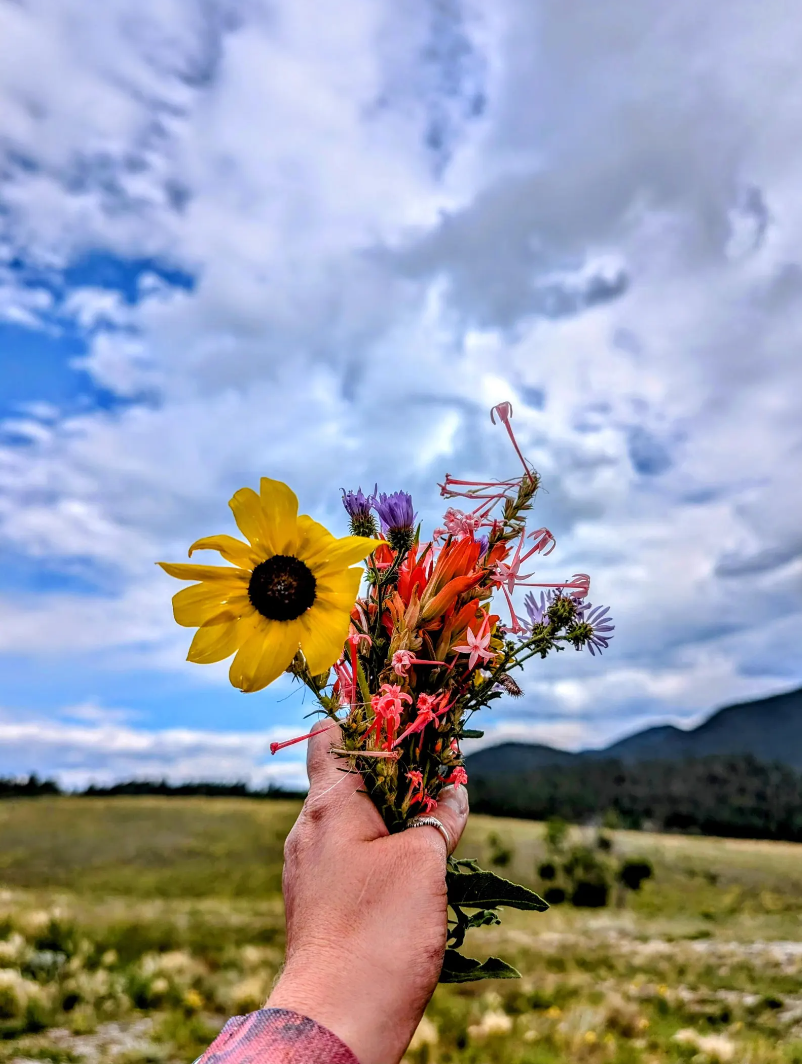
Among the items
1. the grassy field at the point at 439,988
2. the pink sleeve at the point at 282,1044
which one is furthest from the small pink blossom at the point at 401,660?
the grassy field at the point at 439,988

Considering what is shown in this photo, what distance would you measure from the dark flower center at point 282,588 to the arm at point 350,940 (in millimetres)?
529

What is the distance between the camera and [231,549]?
1613 millimetres

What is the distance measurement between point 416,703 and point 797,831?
2325 cm

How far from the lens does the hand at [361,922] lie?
1463mm

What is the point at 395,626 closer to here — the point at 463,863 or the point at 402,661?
the point at 402,661

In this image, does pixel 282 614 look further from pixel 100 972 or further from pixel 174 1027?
pixel 100 972

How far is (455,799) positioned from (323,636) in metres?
0.72

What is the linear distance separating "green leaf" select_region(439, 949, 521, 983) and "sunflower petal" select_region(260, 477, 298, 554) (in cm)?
112

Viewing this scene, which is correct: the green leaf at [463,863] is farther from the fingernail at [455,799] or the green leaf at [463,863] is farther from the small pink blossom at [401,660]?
the small pink blossom at [401,660]

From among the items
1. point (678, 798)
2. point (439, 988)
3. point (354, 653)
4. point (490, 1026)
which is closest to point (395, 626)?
point (354, 653)

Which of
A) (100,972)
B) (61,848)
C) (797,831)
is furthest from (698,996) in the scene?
(797,831)

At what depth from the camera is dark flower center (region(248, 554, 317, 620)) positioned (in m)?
1.62

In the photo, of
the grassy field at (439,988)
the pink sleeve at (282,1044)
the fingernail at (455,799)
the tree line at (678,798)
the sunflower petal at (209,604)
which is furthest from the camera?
the tree line at (678,798)

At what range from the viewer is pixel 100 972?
28.2ft
